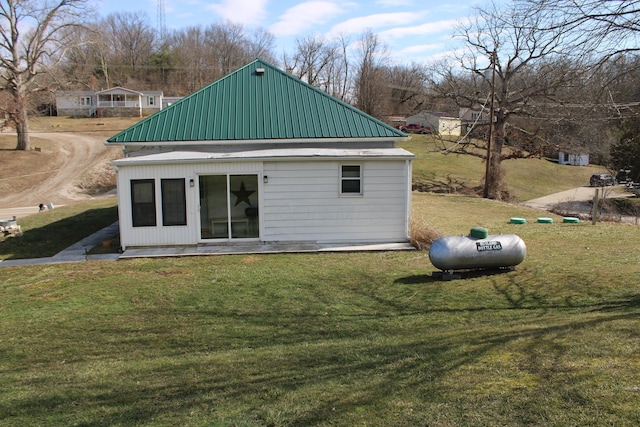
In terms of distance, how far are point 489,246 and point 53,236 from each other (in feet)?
44.0

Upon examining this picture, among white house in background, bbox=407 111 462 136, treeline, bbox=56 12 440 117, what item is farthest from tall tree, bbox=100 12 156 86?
white house in background, bbox=407 111 462 136

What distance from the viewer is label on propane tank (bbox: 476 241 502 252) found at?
33.4 ft

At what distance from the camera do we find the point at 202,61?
77.9m

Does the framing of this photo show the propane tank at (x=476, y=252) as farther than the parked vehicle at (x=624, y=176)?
No

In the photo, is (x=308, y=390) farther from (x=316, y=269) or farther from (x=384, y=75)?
(x=384, y=75)

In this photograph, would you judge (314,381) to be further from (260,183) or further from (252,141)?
(252,141)

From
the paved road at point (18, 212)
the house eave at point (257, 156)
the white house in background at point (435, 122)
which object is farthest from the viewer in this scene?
the white house in background at point (435, 122)

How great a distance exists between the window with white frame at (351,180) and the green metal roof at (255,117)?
3.70 feet

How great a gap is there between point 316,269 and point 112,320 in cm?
463

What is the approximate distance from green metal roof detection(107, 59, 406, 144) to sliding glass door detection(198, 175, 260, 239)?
4.34 feet

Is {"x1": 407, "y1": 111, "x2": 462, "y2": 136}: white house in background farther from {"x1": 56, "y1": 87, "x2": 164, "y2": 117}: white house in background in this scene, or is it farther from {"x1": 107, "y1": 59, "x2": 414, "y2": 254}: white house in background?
{"x1": 107, "y1": 59, "x2": 414, "y2": 254}: white house in background

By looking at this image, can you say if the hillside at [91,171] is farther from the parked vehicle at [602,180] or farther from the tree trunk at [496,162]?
the tree trunk at [496,162]

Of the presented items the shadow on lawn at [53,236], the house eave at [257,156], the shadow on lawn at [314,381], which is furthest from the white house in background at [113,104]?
the shadow on lawn at [314,381]

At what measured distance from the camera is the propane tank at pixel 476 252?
10.1m
